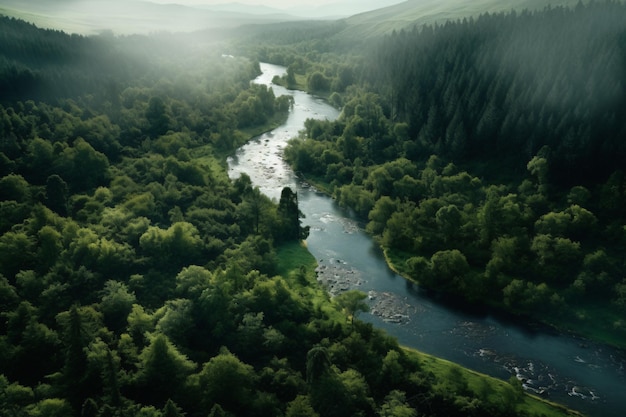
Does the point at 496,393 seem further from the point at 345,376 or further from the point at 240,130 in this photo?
the point at 240,130

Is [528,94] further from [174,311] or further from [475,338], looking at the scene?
[174,311]

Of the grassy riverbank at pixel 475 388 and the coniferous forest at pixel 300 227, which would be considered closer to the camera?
the coniferous forest at pixel 300 227

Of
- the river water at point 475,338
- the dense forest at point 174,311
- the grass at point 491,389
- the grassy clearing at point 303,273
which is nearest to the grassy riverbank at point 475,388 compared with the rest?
the grass at point 491,389

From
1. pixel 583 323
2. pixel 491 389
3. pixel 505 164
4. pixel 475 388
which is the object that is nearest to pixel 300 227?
pixel 475 388

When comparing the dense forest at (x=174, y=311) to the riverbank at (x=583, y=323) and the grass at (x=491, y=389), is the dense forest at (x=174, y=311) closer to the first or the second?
the grass at (x=491, y=389)

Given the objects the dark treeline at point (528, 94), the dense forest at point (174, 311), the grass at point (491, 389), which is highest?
the dark treeline at point (528, 94)

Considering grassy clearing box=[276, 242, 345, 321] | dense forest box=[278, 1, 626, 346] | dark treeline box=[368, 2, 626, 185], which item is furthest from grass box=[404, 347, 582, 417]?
dark treeline box=[368, 2, 626, 185]
